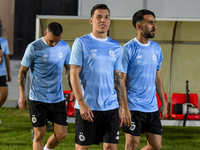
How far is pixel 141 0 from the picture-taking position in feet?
25.4

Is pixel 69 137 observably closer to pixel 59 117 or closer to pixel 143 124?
pixel 59 117

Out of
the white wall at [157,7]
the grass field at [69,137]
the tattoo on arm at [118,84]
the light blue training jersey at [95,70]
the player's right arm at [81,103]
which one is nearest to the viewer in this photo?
the player's right arm at [81,103]

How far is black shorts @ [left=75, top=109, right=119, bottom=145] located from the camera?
298 cm

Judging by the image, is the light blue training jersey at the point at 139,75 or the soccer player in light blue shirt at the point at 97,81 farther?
the light blue training jersey at the point at 139,75

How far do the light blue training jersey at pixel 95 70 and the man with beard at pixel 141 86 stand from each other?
1.61 feet

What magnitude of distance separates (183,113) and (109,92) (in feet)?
13.5

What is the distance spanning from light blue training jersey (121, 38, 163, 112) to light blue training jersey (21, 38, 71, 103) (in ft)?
3.19

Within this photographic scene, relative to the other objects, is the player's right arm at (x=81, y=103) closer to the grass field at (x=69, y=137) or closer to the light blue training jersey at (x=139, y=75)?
the light blue training jersey at (x=139, y=75)

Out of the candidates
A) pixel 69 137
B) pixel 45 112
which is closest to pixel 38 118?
pixel 45 112

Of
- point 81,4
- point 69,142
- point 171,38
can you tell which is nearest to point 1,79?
point 69,142

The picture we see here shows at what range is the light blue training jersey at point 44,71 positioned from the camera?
157 inches

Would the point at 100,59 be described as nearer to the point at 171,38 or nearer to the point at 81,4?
the point at 81,4

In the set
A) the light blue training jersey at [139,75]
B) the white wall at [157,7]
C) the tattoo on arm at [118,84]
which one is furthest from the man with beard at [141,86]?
the white wall at [157,7]

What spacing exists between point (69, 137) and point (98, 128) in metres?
3.18
